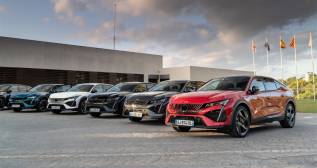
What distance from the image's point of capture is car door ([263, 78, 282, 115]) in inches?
326

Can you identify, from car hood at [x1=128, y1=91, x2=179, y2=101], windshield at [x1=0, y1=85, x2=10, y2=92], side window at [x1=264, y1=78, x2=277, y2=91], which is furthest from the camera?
windshield at [x1=0, y1=85, x2=10, y2=92]

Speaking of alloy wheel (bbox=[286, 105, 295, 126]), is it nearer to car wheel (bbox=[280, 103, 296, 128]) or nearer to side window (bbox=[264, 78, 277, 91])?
car wheel (bbox=[280, 103, 296, 128])

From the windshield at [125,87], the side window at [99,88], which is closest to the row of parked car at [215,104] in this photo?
the windshield at [125,87]

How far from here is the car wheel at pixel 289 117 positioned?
9.05 metres

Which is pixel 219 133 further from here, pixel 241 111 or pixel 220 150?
pixel 220 150

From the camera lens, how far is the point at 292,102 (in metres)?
9.40

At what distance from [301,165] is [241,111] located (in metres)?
2.80

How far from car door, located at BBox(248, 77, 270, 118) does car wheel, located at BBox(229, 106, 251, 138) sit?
364mm

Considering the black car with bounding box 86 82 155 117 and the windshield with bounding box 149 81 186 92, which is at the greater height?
the windshield with bounding box 149 81 186 92

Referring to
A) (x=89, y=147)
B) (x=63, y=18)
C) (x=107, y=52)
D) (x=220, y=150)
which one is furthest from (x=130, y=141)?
(x=107, y=52)

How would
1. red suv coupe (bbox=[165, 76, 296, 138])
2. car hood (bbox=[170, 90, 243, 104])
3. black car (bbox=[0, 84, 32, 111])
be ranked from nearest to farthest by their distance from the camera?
red suv coupe (bbox=[165, 76, 296, 138]), car hood (bbox=[170, 90, 243, 104]), black car (bbox=[0, 84, 32, 111])

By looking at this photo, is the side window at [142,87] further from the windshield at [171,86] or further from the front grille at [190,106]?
the front grille at [190,106]

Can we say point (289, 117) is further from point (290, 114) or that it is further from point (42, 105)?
point (42, 105)

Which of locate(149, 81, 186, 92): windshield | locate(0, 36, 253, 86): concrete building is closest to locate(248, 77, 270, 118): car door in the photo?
locate(149, 81, 186, 92): windshield
